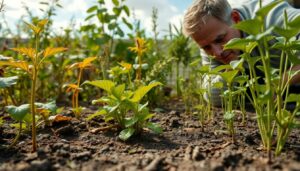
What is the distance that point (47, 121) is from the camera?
1.85m

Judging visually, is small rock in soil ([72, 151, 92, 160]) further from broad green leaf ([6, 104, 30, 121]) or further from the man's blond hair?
the man's blond hair

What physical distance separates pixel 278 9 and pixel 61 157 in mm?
2189

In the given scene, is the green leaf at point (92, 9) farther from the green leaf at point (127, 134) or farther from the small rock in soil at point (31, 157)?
the small rock in soil at point (31, 157)

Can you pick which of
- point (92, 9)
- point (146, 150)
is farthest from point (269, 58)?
point (92, 9)

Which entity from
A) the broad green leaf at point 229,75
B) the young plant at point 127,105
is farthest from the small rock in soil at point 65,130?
the broad green leaf at point 229,75

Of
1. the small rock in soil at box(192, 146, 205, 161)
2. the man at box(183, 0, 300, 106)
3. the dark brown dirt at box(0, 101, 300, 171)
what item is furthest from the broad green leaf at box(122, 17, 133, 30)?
the small rock in soil at box(192, 146, 205, 161)

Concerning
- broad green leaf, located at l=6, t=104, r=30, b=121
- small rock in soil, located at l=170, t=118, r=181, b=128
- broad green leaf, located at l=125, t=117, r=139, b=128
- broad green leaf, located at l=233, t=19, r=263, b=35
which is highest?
broad green leaf, located at l=233, t=19, r=263, b=35

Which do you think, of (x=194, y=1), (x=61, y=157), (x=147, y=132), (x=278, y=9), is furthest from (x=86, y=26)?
(x=61, y=157)

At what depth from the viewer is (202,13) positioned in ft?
8.52

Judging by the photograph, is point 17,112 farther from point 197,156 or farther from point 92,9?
point 92,9

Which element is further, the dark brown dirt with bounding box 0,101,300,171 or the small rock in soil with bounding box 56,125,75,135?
the small rock in soil with bounding box 56,125,75,135

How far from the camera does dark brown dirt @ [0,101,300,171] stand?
3.94 feet

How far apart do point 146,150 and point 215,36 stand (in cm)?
135

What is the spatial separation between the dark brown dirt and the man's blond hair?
87 cm
